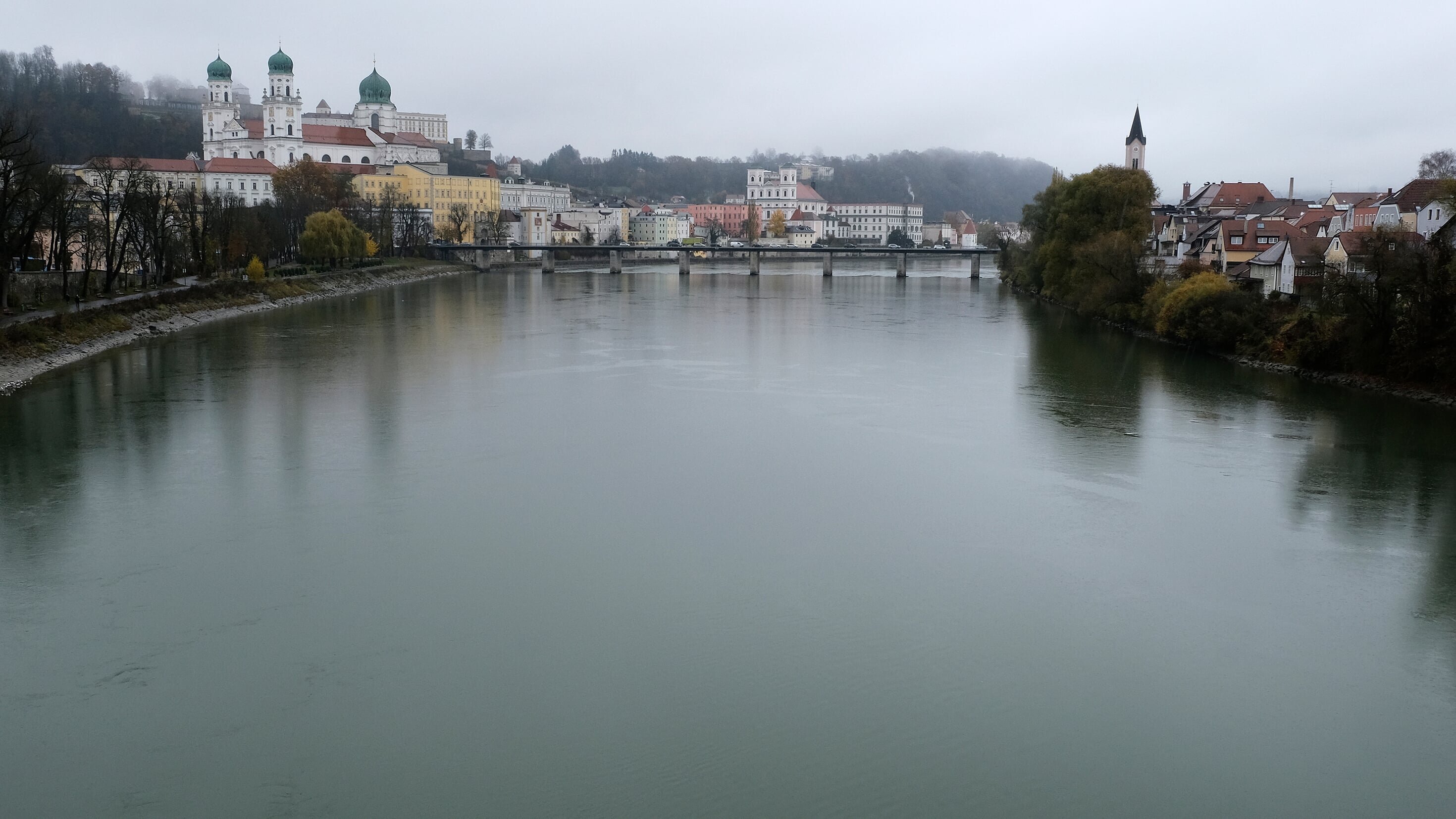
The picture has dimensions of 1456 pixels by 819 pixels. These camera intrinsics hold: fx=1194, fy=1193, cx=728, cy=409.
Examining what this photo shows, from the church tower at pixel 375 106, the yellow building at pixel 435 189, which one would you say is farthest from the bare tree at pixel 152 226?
the church tower at pixel 375 106

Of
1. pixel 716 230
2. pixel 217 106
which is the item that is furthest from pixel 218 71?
pixel 716 230

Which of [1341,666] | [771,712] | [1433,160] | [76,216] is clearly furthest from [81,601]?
[1433,160]

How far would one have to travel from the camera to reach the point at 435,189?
49781mm

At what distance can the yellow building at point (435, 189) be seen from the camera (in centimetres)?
4891

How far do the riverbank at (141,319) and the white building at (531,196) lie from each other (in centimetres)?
2813

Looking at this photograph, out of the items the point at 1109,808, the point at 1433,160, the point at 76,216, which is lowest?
the point at 1109,808

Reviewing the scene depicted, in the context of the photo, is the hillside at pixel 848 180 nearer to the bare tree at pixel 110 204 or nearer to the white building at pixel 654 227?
the white building at pixel 654 227

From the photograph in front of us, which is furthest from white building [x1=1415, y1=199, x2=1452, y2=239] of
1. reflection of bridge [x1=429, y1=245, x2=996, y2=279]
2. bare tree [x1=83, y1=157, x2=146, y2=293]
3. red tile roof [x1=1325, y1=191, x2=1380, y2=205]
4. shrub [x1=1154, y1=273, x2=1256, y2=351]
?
reflection of bridge [x1=429, y1=245, x2=996, y2=279]

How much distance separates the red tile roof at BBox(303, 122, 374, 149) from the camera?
5300 centimetres

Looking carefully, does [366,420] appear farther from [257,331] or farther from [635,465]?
[257,331]

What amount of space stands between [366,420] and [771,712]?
6765 millimetres

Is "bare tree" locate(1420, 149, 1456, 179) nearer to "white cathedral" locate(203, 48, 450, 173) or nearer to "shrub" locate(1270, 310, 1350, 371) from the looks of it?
"shrub" locate(1270, 310, 1350, 371)

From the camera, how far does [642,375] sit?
551 inches

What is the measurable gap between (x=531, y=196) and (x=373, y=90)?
913 centimetres
